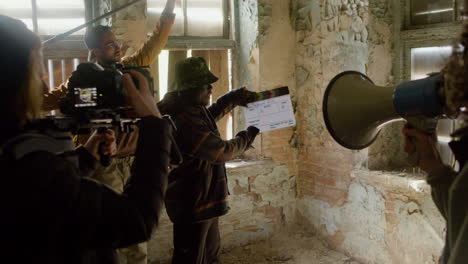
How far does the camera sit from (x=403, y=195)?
292cm

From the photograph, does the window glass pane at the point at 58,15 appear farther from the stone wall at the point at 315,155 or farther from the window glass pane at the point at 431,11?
the window glass pane at the point at 431,11

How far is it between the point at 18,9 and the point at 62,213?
2.38m

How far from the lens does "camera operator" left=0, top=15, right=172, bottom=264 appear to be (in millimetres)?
933

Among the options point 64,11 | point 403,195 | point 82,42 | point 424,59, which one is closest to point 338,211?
point 403,195

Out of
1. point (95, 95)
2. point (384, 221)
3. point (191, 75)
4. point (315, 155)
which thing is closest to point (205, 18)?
point (191, 75)

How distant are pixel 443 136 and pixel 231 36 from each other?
1857 mm

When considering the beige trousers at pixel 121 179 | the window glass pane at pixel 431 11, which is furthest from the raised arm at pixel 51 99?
the window glass pane at pixel 431 11

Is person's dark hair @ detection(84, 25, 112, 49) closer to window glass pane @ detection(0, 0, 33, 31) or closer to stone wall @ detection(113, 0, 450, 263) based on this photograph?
stone wall @ detection(113, 0, 450, 263)

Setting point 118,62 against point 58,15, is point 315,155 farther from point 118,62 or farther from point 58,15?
point 58,15

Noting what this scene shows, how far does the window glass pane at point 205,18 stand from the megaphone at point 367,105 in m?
1.92

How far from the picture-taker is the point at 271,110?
2.61m

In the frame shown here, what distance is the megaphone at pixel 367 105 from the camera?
1264 mm

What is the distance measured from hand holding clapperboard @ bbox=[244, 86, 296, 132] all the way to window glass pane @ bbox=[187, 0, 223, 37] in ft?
3.75

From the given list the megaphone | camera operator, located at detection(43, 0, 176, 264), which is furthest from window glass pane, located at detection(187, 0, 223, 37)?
the megaphone
